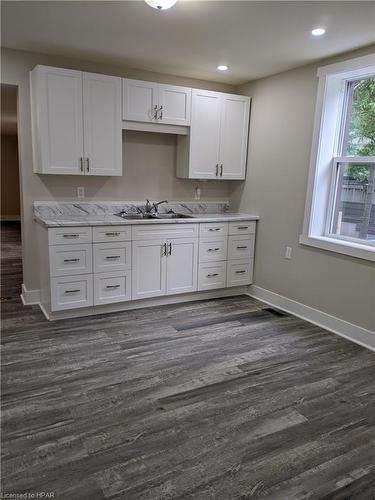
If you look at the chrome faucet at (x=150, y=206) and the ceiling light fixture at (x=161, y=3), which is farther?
the chrome faucet at (x=150, y=206)

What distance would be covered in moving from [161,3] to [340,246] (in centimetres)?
237

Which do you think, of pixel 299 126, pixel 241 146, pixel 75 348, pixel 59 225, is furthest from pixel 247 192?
pixel 75 348

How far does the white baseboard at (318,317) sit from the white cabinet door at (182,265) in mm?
825

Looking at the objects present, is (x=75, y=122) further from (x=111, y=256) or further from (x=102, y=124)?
(x=111, y=256)

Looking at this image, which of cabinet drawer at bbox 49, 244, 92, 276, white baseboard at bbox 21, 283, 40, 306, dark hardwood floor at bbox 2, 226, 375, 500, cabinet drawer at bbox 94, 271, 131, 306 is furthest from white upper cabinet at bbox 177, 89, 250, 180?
white baseboard at bbox 21, 283, 40, 306

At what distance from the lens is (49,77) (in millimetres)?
3352

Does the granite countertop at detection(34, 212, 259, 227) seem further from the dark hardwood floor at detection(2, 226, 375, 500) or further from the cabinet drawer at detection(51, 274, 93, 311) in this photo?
the dark hardwood floor at detection(2, 226, 375, 500)

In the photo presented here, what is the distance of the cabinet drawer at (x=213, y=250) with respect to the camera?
4121mm

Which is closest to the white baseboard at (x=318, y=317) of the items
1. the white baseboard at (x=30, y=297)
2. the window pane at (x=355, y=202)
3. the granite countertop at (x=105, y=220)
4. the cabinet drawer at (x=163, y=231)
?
the window pane at (x=355, y=202)

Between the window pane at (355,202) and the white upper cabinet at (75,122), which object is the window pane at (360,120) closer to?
the window pane at (355,202)

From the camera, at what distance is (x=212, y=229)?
414 cm

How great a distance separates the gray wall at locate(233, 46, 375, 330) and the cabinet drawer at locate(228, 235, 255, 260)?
0.09 meters

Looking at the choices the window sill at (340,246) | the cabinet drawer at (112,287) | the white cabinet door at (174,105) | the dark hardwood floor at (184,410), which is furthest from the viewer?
the white cabinet door at (174,105)

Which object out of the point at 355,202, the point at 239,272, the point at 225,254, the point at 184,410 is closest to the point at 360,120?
the point at 355,202
